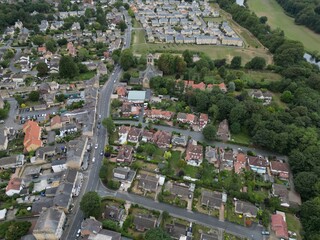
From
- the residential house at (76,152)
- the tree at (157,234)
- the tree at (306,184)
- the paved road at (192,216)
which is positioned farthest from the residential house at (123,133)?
the tree at (306,184)

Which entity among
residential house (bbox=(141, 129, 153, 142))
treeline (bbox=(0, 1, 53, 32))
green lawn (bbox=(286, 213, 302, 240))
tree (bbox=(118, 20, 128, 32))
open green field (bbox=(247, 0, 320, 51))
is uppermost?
open green field (bbox=(247, 0, 320, 51))

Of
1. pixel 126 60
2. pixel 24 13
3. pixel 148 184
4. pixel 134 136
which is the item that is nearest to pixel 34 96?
pixel 126 60

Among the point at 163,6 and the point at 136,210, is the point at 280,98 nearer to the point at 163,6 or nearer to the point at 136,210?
the point at 136,210

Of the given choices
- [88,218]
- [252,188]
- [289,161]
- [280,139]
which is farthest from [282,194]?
[88,218]

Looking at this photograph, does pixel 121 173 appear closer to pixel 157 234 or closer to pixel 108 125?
pixel 108 125

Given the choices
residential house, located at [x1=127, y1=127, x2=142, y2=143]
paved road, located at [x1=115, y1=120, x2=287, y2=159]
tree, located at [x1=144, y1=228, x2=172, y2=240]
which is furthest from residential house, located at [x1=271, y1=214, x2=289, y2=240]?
residential house, located at [x1=127, y1=127, x2=142, y2=143]

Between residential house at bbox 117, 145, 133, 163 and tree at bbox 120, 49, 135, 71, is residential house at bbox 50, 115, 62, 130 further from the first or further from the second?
tree at bbox 120, 49, 135, 71

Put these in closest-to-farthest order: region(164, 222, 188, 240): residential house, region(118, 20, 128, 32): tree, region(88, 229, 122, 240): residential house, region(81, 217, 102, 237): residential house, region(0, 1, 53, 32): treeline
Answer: region(88, 229, 122, 240): residential house, region(81, 217, 102, 237): residential house, region(164, 222, 188, 240): residential house, region(0, 1, 53, 32): treeline, region(118, 20, 128, 32): tree
